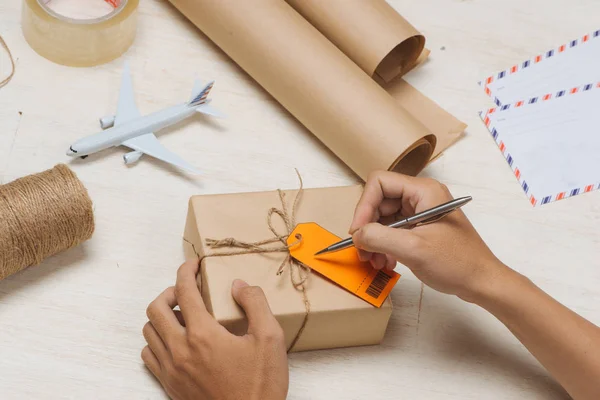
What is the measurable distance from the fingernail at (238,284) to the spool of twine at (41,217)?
233mm

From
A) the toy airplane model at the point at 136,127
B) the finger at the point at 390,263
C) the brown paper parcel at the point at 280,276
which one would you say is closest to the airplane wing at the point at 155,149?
the toy airplane model at the point at 136,127

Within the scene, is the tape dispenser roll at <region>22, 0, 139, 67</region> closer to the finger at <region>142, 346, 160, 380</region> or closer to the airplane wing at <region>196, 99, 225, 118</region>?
the airplane wing at <region>196, 99, 225, 118</region>

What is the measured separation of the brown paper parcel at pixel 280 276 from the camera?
3.60 ft

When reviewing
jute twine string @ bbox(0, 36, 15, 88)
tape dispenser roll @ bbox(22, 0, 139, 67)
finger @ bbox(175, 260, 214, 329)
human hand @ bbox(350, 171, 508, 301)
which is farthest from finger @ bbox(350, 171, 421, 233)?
jute twine string @ bbox(0, 36, 15, 88)

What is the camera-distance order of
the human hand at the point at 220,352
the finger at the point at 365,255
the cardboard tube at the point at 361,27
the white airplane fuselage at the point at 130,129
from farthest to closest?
the cardboard tube at the point at 361,27 → the white airplane fuselage at the point at 130,129 → the finger at the point at 365,255 → the human hand at the point at 220,352

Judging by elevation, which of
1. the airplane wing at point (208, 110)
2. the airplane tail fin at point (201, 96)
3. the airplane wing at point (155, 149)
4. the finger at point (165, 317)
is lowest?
the finger at point (165, 317)

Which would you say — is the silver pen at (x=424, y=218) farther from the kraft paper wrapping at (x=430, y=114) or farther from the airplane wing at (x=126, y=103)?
the airplane wing at (x=126, y=103)

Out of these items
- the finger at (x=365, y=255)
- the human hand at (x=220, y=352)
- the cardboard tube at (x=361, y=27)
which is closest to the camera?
the human hand at (x=220, y=352)

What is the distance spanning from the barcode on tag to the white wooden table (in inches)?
4.9

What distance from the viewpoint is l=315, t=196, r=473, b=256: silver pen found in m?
1.08

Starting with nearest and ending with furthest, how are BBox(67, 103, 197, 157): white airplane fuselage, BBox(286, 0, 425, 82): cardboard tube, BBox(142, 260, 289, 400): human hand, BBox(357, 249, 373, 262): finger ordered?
BBox(142, 260, 289, 400): human hand → BBox(357, 249, 373, 262): finger → BBox(67, 103, 197, 157): white airplane fuselage → BBox(286, 0, 425, 82): cardboard tube

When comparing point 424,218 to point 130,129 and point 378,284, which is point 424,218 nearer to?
point 378,284

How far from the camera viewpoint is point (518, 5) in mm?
1580

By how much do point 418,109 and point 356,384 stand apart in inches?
19.8
